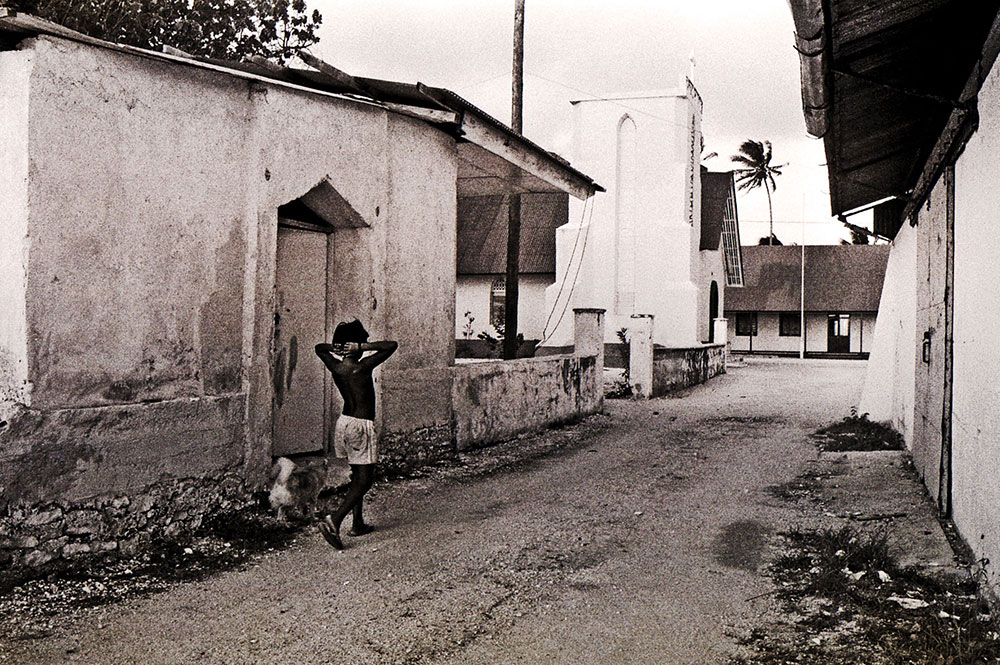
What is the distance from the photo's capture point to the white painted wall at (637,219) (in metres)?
24.7

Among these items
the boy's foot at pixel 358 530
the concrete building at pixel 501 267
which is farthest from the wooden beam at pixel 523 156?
the concrete building at pixel 501 267

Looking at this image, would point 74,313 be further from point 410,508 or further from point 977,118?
point 977,118

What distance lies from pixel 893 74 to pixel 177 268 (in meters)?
5.15

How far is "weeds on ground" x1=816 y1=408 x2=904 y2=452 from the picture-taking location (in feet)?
35.1

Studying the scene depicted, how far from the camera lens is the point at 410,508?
7.22 meters

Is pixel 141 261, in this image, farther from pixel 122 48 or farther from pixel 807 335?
pixel 807 335

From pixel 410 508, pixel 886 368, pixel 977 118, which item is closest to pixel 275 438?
pixel 410 508

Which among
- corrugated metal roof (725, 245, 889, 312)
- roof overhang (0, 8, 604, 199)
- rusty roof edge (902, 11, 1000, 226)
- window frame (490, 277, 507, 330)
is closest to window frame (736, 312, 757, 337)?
corrugated metal roof (725, 245, 889, 312)

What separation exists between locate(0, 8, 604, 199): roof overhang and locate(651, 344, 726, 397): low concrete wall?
A: 591cm

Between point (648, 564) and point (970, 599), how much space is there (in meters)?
1.88

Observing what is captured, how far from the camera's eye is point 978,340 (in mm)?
5246

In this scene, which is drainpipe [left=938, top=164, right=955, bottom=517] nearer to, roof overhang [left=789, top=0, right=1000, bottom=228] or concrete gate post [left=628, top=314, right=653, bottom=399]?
roof overhang [left=789, top=0, right=1000, bottom=228]

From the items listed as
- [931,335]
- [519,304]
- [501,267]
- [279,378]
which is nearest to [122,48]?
[279,378]

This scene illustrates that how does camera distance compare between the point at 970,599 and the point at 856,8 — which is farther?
the point at 970,599
